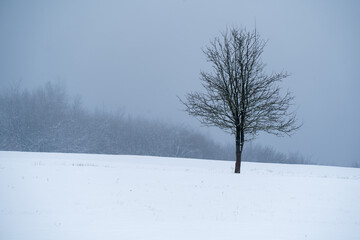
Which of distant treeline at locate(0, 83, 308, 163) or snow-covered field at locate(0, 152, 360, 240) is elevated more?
distant treeline at locate(0, 83, 308, 163)

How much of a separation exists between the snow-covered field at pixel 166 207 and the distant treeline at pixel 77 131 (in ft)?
148

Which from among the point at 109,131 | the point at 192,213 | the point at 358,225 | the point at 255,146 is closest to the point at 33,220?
the point at 192,213

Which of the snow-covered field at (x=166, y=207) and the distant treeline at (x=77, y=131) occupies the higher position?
the distant treeline at (x=77, y=131)

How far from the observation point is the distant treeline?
187ft

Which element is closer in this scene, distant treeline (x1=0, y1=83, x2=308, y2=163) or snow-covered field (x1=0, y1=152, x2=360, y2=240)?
snow-covered field (x1=0, y1=152, x2=360, y2=240)

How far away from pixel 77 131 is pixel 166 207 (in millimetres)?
55648

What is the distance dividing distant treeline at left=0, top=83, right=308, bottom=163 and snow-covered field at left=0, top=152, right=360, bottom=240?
45.2 metres

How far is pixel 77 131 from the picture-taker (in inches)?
2452

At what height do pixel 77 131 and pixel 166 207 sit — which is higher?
pixel 77 131

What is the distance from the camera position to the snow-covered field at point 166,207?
25.5 ft

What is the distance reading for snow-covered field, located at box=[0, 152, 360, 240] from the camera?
7785 mm

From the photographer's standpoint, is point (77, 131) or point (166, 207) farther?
point (77, 131)

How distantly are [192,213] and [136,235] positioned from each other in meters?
2.73

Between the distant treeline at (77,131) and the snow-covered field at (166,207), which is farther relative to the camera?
the distant treeline at (77,131)
